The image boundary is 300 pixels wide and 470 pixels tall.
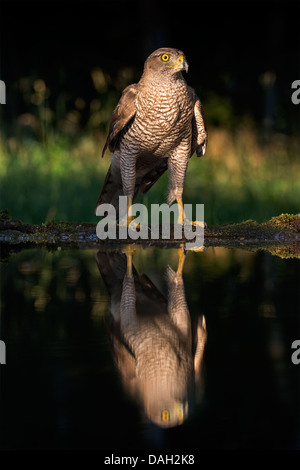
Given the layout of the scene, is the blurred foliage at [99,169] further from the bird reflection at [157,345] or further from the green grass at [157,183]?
the bird reflection at [157,345]

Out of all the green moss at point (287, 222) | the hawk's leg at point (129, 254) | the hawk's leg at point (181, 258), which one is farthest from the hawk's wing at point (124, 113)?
the green moss at point (287, 222)

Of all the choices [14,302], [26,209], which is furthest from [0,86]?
[14,302]

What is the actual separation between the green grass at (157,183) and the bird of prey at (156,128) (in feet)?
1.79

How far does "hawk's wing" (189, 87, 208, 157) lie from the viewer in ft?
24.9

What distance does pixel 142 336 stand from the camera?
159 inches

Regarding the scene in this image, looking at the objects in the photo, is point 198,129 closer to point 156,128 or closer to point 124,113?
point 156,128

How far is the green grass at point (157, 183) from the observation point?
880 cm

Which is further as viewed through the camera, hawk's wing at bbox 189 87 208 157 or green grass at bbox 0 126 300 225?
green grass at bbox 0 126 300 225

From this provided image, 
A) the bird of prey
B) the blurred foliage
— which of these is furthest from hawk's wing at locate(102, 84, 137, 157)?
the blurred foliage

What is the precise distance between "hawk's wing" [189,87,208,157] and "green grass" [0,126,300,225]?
2.07 ft

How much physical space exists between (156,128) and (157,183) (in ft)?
7.84

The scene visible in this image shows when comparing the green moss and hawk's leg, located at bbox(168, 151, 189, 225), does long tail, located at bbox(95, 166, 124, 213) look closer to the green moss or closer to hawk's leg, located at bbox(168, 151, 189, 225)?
hawk's leg, located at bbox(168, 151, 189, 225)

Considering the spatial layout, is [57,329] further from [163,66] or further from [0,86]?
[0,86]

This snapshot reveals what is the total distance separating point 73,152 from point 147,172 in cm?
274
